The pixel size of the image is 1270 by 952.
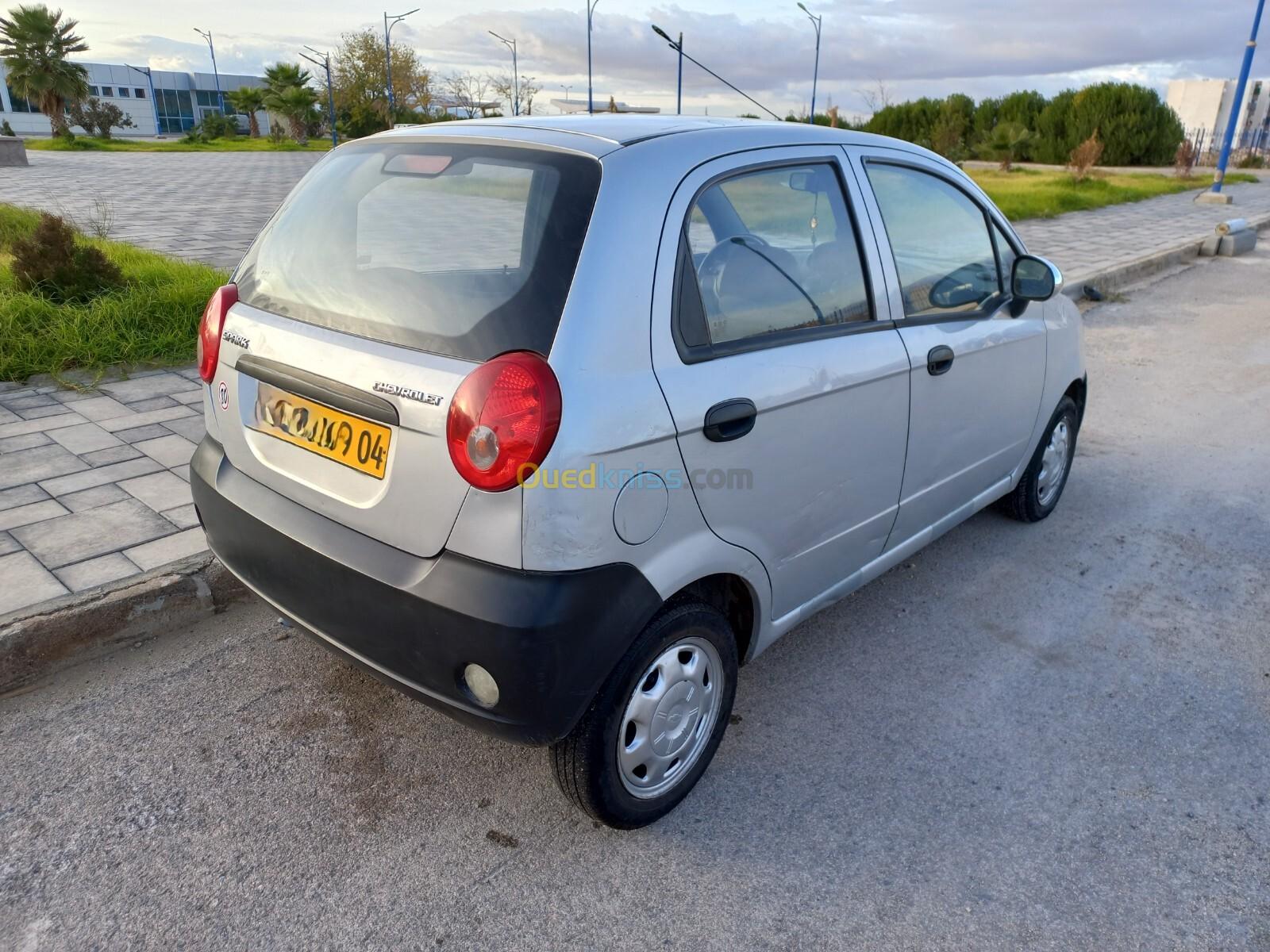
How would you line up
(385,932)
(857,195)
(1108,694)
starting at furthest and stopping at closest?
(1108,694), (857,195), (385,932)

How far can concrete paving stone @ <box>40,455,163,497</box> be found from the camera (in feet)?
12.7

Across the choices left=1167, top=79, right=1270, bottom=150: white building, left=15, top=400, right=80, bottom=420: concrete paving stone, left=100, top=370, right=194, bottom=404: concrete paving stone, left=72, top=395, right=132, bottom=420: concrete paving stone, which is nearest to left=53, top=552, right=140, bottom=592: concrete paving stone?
left=72, top=395, right=132, bottom=420: concrete paving stone

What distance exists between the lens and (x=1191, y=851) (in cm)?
231

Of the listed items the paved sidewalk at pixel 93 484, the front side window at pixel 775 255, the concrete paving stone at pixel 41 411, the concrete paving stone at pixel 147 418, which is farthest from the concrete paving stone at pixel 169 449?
A: the front side window at pixel 775 255

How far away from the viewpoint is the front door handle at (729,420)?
6.95 ft

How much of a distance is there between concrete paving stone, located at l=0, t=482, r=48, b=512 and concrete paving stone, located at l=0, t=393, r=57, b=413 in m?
1.28

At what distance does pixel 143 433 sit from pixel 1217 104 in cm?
6765

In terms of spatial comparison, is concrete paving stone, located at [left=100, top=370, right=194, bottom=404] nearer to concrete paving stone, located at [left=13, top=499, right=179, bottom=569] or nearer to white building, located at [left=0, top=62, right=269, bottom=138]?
concrete paving stone, located at [left=13, top=499, right=179, bottom=569]

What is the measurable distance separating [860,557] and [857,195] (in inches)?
44.6

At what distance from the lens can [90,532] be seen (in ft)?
11.5

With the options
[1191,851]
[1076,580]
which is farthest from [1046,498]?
[1191,851]

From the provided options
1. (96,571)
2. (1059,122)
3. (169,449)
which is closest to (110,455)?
(169,449)

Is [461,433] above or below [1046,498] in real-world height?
above

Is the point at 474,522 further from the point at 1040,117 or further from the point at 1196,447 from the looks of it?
the point at 1040,117
